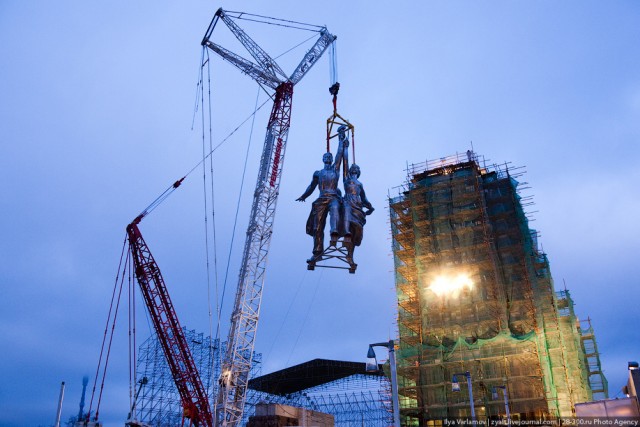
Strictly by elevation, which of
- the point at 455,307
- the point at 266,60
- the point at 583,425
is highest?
the point at 266,60

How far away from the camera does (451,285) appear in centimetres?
4728

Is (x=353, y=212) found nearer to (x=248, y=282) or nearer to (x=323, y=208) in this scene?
(x=323, y=208)

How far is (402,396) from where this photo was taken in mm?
45906

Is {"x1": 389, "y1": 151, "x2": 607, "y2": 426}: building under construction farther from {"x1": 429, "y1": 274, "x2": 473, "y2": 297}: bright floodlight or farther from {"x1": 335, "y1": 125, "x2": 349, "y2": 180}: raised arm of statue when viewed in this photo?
{"x1": 335, "y1": 125, "x2": 349, "y2": 180}: raised arm of statue

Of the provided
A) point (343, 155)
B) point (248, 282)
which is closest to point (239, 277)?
point (248, 282)

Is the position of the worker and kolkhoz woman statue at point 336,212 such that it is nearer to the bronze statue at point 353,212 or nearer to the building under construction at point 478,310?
the bronze statue at point 353,212

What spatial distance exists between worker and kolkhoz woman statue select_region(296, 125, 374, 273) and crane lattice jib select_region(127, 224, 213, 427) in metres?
35.4

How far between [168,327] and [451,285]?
25906mm

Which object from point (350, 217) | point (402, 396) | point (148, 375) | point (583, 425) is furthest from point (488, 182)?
point (148, 375)

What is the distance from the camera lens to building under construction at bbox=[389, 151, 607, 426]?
40875mm

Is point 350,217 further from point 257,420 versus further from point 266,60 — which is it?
point 266,60

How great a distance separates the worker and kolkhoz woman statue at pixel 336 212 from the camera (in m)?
17.3

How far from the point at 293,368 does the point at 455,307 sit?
32818mm

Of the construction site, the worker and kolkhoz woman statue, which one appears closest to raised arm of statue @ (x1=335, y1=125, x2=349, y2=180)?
the worker and kolkhoz woman statue
